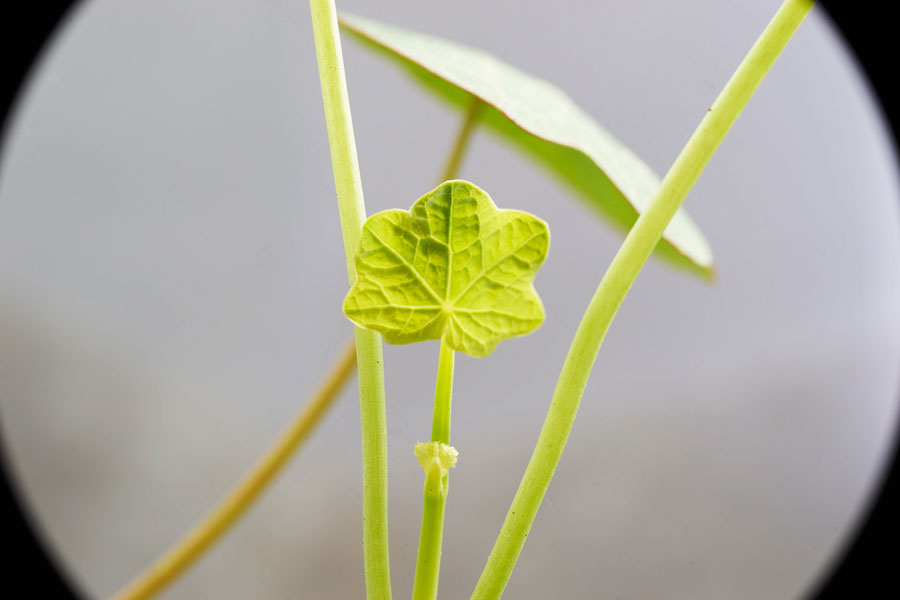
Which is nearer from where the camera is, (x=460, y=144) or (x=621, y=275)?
(x=621, y=275)

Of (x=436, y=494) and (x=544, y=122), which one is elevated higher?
(x=544, y=122)

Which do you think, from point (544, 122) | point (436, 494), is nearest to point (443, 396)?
point (436, 494)

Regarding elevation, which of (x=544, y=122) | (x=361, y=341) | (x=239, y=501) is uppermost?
(x=544, y=122)

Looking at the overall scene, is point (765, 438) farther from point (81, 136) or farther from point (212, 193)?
point (81, 136)

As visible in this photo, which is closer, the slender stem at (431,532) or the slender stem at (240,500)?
the slender stem at (431,532)

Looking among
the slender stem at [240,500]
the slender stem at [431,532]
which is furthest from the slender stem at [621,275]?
the slender stem at [240,500]

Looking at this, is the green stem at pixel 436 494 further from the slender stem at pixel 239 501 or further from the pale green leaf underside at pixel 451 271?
the slender stem at pixel 239 501

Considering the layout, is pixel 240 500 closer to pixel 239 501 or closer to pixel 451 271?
pixel 239 501
